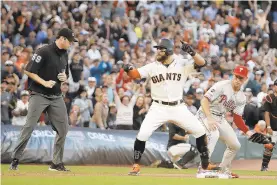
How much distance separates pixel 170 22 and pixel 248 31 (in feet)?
11.2

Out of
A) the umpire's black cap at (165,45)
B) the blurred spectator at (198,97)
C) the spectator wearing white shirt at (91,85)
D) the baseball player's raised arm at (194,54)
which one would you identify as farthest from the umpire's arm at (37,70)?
the blurred spectator at (198,97)

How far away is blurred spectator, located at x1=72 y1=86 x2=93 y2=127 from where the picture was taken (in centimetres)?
1980

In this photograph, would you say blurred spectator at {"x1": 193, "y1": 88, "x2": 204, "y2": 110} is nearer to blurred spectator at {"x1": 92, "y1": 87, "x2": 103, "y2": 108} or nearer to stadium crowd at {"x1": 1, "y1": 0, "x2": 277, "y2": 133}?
stadium crowd at {"x1": 1, "y1": 0, "x2": 277, "y2": 133}

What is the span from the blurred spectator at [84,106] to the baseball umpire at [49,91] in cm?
615

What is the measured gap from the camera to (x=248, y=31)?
96.3ft

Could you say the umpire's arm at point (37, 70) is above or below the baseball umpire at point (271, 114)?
above

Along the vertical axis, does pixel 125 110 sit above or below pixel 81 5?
below

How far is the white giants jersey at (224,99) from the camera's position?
1370 centimetres

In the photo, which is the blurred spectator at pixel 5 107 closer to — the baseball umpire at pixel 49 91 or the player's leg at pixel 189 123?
the baseball umpire at pixel 49 91

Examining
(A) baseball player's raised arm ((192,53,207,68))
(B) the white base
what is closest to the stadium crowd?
(A) baseball player's raised arm ((192,53,207,68))

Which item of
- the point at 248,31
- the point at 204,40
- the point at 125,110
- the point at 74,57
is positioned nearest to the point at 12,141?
the point at 125,110

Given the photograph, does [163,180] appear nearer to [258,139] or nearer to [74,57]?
[258,139]

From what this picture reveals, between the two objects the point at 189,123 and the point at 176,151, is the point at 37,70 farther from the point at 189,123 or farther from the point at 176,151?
the point at 176,151

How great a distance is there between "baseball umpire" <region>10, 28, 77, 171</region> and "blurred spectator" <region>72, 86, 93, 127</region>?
242 inches
